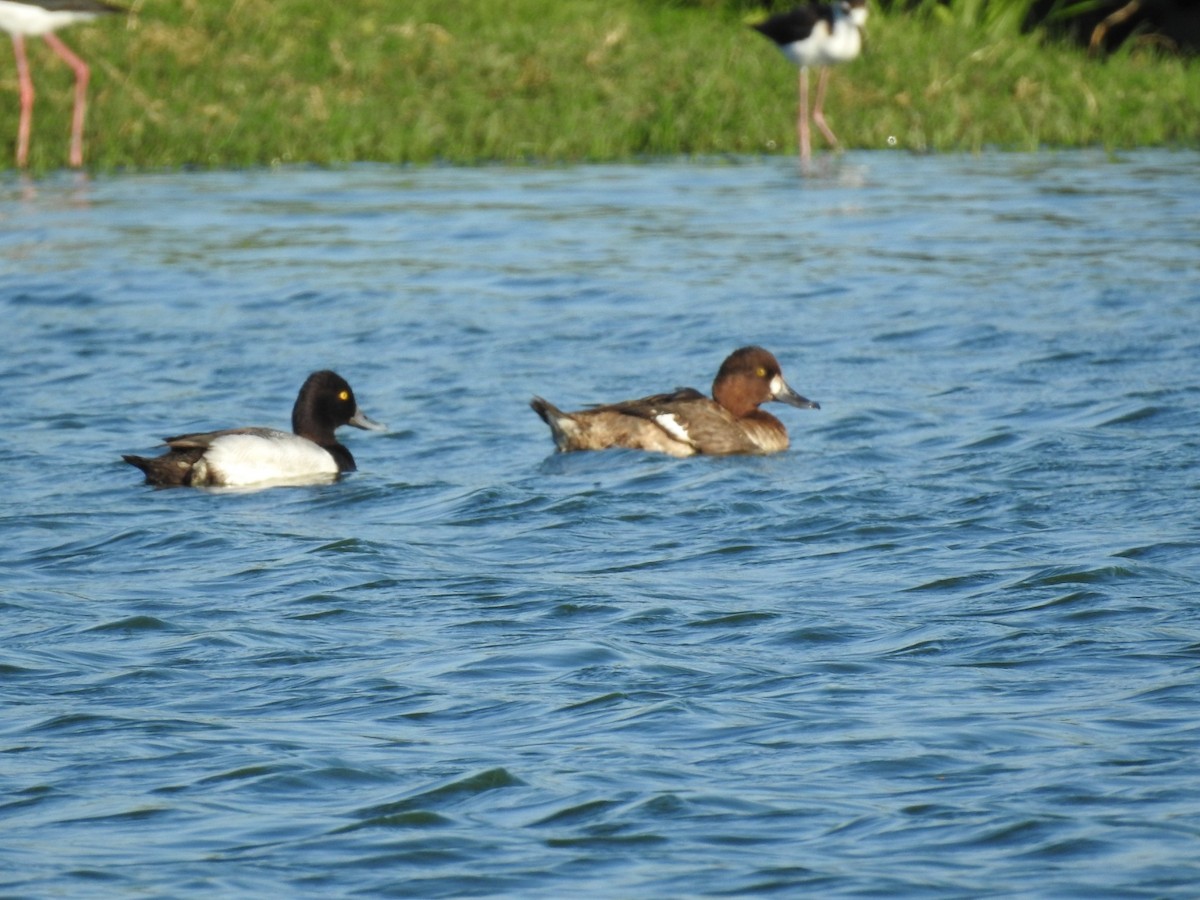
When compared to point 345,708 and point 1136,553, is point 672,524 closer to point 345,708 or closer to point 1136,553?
point 1136,553

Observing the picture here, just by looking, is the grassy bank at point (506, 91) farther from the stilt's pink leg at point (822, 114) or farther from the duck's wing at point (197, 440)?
the duck's wing at point (197, 440)

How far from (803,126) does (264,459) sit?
14.3 metres

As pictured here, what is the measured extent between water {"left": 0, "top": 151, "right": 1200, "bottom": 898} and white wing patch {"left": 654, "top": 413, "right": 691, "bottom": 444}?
148mm

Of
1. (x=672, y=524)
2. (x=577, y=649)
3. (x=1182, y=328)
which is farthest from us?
(x=1182, y=328)

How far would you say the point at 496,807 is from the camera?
5.68 metres

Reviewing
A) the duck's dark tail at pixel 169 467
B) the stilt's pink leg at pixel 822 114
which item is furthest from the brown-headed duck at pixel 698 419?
the stilt's pink leg at pixel 822 114

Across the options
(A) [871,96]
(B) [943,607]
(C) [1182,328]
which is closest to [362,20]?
(A) [871,96]

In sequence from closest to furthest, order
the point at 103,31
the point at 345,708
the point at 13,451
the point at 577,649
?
the point at 345,708
the point at 577,649
the point at 13,451
the point at 103,31

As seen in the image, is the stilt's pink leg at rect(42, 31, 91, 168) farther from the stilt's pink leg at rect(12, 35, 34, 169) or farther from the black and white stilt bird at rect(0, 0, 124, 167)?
the stilt's pink leg at rect(12, 35, 34, 169)

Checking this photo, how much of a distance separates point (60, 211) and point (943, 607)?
1382 cm

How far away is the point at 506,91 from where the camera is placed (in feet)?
81.8

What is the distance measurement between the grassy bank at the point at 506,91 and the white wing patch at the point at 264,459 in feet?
41.9

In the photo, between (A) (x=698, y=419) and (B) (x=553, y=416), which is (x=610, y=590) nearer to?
(B) (x=553, y=416)

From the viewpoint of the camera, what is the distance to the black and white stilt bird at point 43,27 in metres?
22.1
